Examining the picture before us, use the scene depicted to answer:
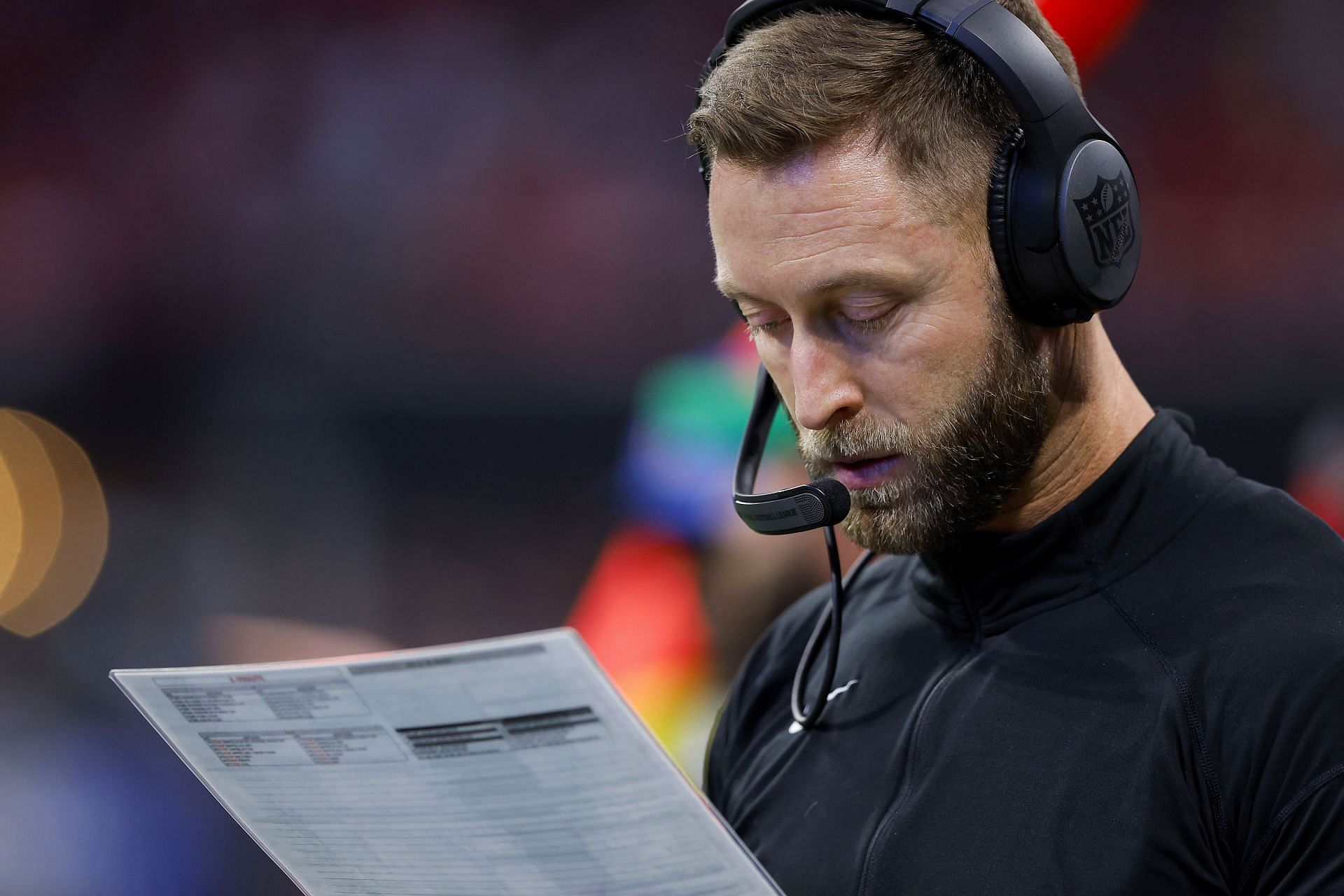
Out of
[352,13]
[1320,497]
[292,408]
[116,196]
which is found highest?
[352,13]

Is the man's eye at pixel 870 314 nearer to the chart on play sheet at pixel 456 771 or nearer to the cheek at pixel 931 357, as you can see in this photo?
the cheek at pixel 931 357

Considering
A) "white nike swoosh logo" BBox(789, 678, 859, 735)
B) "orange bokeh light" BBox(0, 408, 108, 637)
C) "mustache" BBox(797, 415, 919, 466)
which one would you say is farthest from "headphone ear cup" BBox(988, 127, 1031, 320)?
"orange bokeh light" BBox(0, 408, 108, 637)

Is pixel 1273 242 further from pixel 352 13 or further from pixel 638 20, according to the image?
pixel 352 13

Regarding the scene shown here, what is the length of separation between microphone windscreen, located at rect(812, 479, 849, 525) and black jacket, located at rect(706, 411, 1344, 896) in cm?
13

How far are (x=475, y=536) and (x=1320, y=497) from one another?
171 cm

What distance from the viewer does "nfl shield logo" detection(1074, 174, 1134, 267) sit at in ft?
2.54

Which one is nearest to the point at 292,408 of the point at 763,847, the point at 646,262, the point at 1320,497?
the point at 646,262

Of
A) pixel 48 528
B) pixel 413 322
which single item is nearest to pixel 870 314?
pixel 413 322

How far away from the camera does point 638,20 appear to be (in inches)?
113

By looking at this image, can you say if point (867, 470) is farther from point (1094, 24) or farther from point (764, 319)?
point (1094, 24)

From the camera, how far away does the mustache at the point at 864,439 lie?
813mm

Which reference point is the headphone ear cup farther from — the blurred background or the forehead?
the blurred background

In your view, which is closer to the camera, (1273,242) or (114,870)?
(114,870)

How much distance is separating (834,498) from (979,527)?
0.13 m
